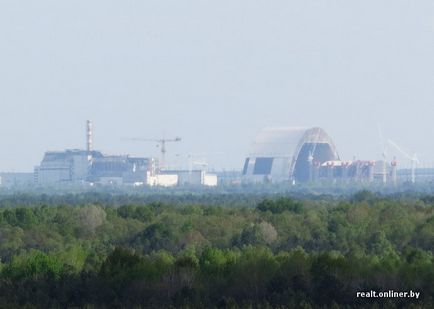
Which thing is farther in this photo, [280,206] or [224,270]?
[280,206]

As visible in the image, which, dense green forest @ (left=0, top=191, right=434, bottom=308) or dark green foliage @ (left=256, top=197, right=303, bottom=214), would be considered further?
dark green foliage @ (left=256, top=197, right=303, bottom=214)

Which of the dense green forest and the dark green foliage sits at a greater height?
the dark green foliage

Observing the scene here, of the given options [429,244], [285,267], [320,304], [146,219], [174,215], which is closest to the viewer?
[320,304]

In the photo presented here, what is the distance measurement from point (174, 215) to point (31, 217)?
669cm

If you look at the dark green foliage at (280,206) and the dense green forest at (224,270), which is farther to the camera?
the dark green foliage at (280,206)

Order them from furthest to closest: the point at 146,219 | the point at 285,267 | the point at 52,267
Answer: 1. the point at 146,219
2. the point at 52,267
3. the point at 285,267

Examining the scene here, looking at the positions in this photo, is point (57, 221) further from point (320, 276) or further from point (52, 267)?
point (320, 276)

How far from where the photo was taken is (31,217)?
87250 millimetres

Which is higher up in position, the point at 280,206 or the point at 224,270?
the point at 280,206

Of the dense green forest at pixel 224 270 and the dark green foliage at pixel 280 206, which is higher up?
the dark green foliage at pixel 280 206

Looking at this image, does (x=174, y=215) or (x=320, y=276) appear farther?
(x=174, y=215)

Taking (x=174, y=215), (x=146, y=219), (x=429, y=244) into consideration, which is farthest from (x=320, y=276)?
(x=146, y=219)

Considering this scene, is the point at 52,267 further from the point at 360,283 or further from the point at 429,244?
the point at 429,244

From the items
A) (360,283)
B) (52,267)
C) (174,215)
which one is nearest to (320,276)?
(360,283)
